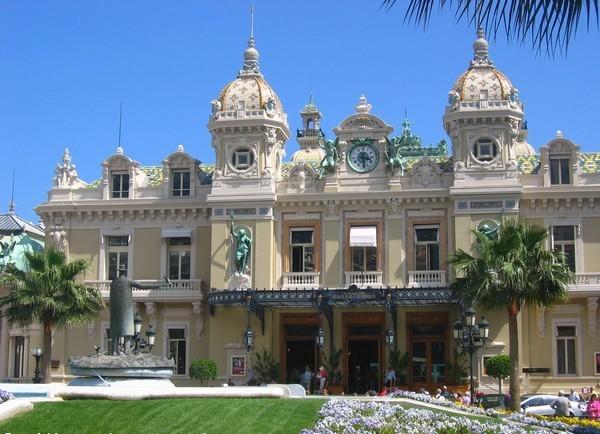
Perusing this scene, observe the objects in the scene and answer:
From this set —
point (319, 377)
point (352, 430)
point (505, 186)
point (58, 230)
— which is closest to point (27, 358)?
point (58, 230)

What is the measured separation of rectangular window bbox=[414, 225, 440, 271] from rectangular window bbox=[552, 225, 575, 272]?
527 centimetres

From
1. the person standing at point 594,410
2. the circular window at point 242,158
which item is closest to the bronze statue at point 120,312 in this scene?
the person standing at point 594,410

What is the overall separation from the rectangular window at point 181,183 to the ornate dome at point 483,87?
44.1ft

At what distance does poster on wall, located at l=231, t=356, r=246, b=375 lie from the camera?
42969 mm

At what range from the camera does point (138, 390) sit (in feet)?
76.3

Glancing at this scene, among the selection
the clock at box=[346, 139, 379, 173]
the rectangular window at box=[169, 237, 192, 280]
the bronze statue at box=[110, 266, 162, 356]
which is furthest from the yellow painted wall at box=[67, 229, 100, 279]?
the bronze statue at box=[110, 266, 162, 356]

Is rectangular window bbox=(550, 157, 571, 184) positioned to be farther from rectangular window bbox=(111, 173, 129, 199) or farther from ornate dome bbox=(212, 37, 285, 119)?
rectangular window bbox=(111, 173, 129, 199)

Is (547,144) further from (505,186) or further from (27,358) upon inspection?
(27,358)

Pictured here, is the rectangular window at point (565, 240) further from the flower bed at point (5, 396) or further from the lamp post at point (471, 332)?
the flower bed at point (5, 396)

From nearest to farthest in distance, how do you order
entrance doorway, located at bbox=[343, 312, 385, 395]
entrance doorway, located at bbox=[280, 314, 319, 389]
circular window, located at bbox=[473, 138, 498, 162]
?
circular window, located at bbox=[473, 138, 498, 162] → entrance doorway, located at bbox=[343, 312, 385, 395] → entrance doorway, located at bbox=[280, 314, 319, 389]

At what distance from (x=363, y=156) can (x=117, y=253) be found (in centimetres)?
1311

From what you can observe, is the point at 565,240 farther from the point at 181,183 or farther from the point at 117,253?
the point at 117,253

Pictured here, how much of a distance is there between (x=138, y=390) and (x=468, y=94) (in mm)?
25639

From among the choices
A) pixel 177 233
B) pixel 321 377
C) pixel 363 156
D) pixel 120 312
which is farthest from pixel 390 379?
pixel 120 312
